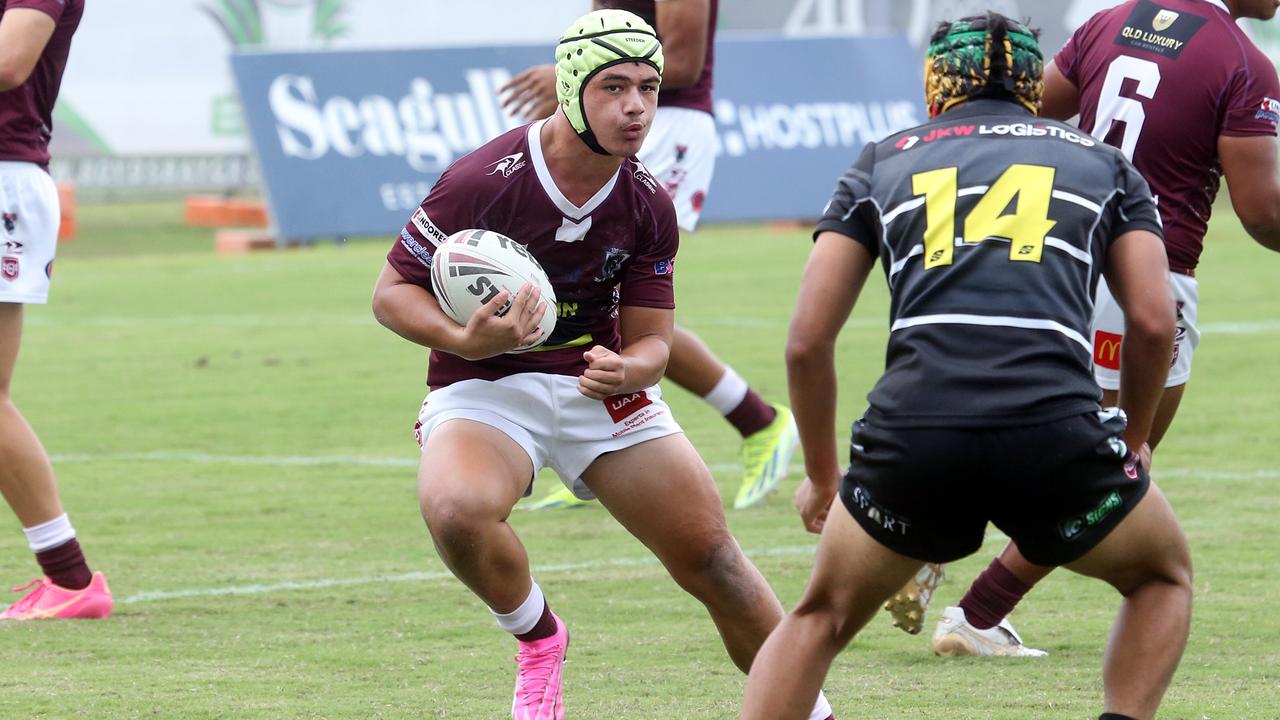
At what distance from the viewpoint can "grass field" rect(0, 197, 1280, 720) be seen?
5.33 metres

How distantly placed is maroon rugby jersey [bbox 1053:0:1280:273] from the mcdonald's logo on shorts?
0.29 metres

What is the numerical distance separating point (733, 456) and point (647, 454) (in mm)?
4463

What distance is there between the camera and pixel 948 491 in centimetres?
387

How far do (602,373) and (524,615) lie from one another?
72 centimetres

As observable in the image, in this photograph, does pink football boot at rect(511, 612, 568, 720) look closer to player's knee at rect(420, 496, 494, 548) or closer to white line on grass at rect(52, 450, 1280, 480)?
player's knee at rect(420, 496, 494, 548)

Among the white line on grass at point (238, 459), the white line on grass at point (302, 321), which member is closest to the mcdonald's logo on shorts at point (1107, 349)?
the white line on grass at point (238, 459)

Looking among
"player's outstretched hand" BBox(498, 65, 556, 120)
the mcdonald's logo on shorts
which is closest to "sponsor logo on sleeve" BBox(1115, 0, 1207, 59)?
the mcdonald's logo on shorts

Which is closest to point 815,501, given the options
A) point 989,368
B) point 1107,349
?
point 989,368

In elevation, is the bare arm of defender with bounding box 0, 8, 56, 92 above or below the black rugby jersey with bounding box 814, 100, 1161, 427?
below

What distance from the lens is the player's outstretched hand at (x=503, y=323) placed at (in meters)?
4.84

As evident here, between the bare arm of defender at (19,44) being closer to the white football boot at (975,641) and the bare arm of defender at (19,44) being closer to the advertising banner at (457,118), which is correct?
the white football boot at (975,641)

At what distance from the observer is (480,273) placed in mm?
4891

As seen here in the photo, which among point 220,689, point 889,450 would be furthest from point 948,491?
point 220,689

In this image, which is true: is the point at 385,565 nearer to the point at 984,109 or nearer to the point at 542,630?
the point at 542,630
